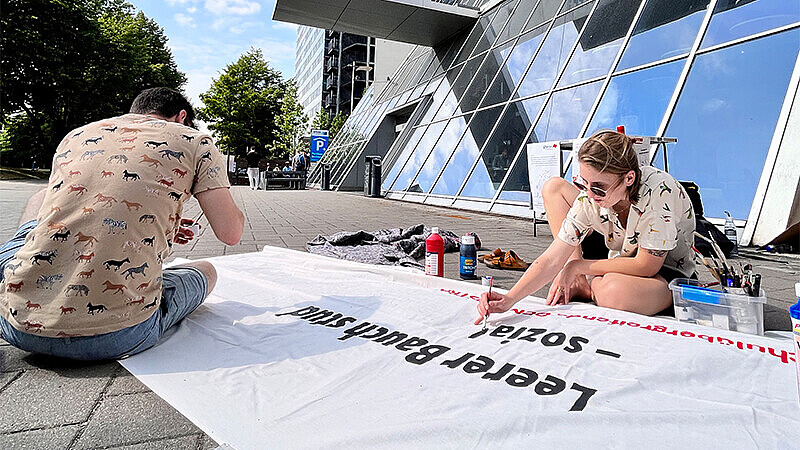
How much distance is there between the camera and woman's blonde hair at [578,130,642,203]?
7.20 ft

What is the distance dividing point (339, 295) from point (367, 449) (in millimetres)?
1642

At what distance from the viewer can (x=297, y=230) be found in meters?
6.62

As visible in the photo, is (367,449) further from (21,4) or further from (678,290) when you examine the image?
(21,4)

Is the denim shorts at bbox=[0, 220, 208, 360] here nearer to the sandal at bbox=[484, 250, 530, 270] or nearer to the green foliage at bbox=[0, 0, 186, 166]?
the sandal at bbox=[484, 250, 530, 270]

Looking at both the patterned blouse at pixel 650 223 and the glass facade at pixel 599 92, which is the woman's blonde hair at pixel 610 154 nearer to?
the patterned blouse at pixel 650 223

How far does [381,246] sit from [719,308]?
3.14m

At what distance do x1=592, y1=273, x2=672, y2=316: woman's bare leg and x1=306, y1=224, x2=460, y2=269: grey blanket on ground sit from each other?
5.93 ft

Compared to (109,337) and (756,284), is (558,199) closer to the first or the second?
(756,284)

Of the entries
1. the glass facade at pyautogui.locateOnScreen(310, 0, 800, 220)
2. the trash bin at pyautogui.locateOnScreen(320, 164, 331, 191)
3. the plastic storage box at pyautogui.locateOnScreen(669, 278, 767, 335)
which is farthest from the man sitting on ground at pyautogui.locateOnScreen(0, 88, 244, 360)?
the trash bin at pyautogui.locateOnScreen(320, 164, 331, 191)

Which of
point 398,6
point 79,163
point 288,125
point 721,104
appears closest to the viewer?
point 79,163

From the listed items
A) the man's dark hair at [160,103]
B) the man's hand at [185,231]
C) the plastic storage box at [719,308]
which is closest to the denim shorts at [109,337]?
the man's hand at [185,231]

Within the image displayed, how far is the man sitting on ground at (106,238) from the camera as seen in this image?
1.65 meters

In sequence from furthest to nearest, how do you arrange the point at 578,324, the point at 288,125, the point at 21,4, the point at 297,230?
1. the point at 288,125
2. the point at 21,4
3. the point at 297,230
4. the point at 578,324

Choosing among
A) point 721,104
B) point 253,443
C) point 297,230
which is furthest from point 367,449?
point 721,104
